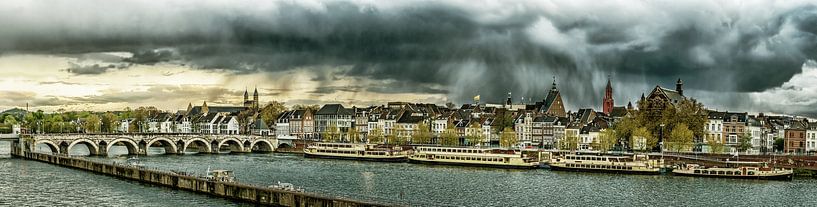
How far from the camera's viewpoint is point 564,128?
137125 millimetres

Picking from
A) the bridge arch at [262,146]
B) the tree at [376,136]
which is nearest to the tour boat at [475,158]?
the bridge arch at [262,146]

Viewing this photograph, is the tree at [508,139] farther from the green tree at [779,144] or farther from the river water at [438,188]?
the green tree at [779,144]

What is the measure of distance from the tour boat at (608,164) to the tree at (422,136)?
5009 cm

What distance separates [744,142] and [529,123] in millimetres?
37037

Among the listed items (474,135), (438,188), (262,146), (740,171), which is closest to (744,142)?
(740,171)

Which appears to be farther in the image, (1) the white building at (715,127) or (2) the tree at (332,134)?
(2) the tree at (332,134)

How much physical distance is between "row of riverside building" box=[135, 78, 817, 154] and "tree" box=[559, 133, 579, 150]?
1368 mm

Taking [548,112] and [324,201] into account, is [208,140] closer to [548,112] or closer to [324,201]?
[548,112]

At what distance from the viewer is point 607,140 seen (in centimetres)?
11788

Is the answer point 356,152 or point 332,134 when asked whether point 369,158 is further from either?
point 332,134

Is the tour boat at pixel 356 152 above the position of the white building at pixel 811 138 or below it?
below

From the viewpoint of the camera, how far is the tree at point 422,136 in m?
144

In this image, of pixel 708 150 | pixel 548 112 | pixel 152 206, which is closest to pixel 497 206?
pixel 152 206

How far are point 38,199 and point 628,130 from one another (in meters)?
80.1
